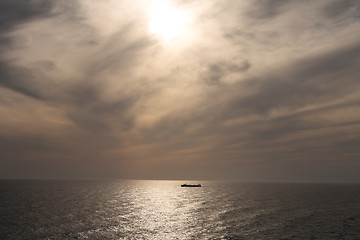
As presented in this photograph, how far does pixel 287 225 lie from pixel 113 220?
48.7 m

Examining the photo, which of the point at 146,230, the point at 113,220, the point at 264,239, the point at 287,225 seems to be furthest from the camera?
the point at 113,220

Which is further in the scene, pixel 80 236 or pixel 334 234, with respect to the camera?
pixel 334 234

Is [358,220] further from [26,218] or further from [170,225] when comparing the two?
[26,218]

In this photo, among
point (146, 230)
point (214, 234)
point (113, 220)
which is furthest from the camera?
point (113, 220)

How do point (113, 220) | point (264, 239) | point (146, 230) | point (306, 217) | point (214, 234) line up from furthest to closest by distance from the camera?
point (306, 217)
point (113, 220)
point (146, 230)
point (214, 234)
point (264, 239)

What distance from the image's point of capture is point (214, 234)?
57.2 m

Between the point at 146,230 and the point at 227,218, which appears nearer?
the point at 146,230

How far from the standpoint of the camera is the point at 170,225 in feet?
223

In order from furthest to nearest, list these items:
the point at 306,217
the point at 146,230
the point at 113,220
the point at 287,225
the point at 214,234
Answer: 1. the point at 306,217
2. the point at 113,220
3. the point at 287,225
4. the point at 146,230
5. the point at 214,234

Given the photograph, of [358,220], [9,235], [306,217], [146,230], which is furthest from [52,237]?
[358,220]

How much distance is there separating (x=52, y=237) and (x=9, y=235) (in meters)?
10.1

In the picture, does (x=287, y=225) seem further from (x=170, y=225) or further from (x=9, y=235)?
(x=9, y=235)

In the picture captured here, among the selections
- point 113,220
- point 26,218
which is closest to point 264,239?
point 113,220

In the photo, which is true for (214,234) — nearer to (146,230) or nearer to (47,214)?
(146,230)
